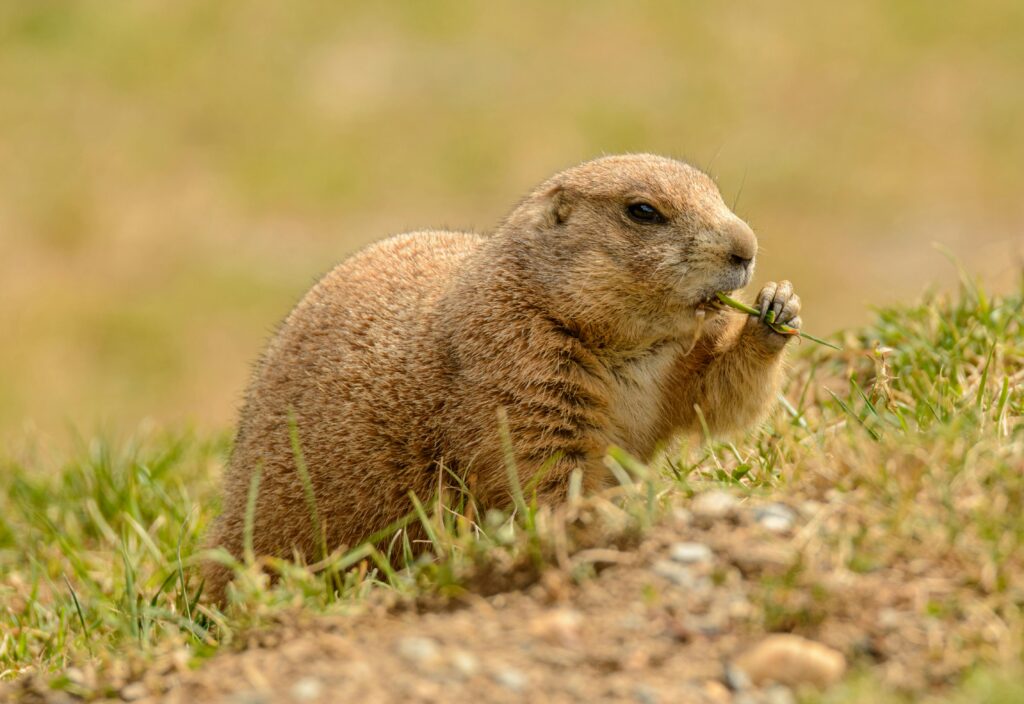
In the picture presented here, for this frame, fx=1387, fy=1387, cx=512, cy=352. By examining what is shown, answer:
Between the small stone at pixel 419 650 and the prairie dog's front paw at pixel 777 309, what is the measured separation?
2141 millimetres

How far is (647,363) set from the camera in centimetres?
484

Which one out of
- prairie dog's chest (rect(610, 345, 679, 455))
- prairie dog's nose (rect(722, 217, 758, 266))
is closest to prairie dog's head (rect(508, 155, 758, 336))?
prairie dog's nose (rect(722, 217, 758, 266))

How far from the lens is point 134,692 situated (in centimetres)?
348

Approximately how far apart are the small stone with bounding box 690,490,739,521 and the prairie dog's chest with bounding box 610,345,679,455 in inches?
45.2

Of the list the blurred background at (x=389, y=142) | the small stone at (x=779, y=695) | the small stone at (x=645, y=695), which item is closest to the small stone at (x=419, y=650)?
the small stone at (x=645, y=695)

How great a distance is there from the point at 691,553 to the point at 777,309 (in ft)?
5.65

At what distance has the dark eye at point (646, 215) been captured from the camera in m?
4.84

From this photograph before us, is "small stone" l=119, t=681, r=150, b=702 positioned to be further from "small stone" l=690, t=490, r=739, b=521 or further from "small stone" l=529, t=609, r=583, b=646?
"small stone" l=690, t=490, r=739, b=521

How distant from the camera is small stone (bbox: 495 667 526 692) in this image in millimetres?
2953

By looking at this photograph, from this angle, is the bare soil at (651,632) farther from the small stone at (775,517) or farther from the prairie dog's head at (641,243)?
the prairie dog's head at (641,243)

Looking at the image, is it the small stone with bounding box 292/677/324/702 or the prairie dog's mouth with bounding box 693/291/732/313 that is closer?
the small stone with bounding box 292/677/324/702

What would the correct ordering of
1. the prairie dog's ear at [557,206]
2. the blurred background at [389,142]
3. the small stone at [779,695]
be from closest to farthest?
the small stone at [779,695], the prairie dog's ear at [557,206], the blurred background at [389,142]

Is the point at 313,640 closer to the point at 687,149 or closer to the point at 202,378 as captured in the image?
the point at 202,378

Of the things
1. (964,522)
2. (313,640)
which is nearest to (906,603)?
(964,522)
